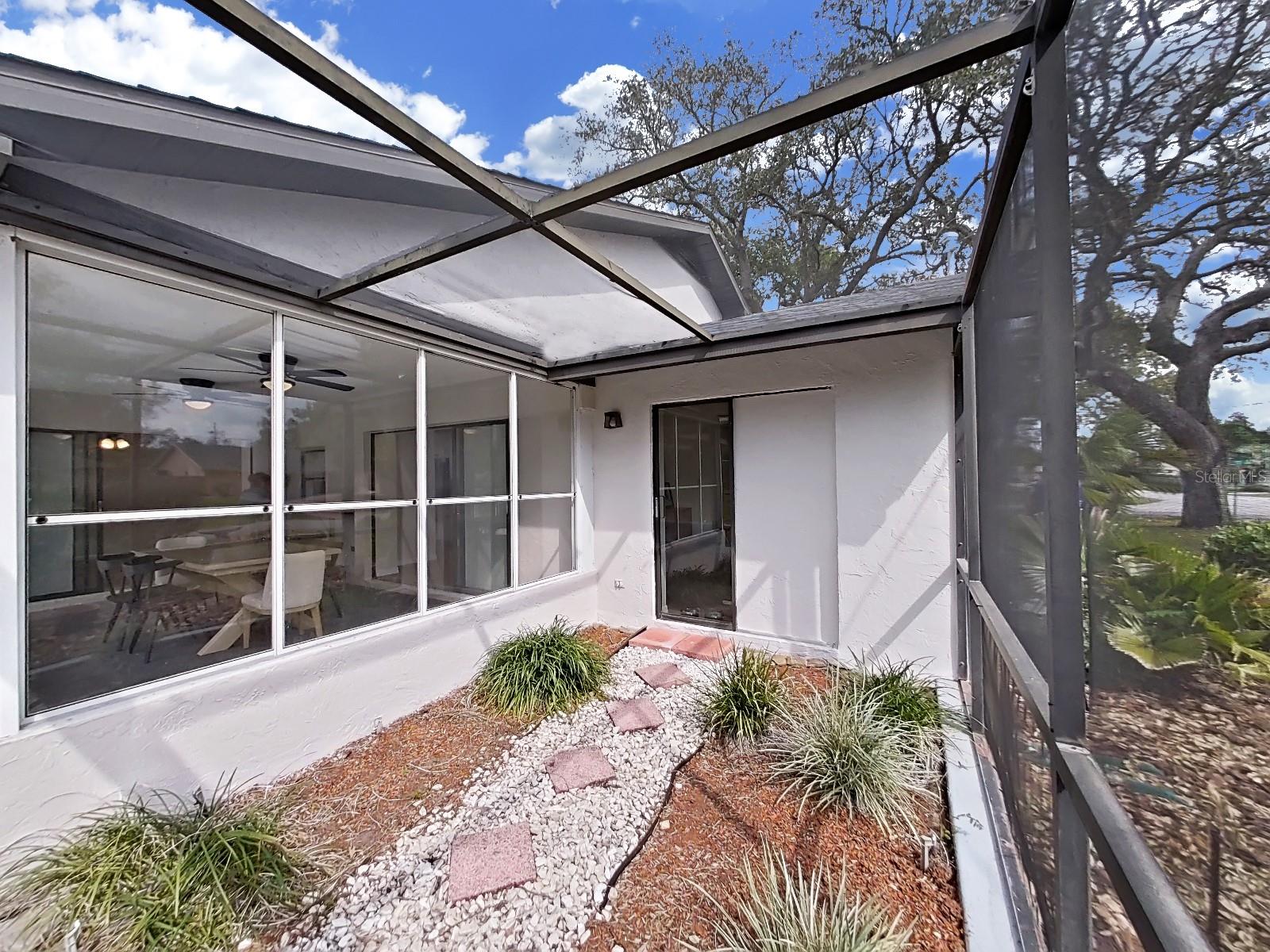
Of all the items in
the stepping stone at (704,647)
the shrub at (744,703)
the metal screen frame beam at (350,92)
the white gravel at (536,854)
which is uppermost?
the metal screen frame beam at (350,92)

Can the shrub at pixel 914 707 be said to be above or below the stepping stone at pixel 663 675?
above

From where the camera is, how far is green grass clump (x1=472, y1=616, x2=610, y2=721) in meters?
4.00

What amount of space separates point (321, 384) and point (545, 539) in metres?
2.76

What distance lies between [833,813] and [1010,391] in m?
2.37

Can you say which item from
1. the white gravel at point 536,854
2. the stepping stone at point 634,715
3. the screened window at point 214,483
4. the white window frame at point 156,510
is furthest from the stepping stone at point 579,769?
the screened window at point 214,483

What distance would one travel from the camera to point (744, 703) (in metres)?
3.59

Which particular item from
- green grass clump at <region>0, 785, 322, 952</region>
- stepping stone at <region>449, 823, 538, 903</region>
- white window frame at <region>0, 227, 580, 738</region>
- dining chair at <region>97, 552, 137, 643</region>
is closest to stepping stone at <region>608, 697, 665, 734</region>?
stepping stone at <region>449, 823, 538, 903</region>

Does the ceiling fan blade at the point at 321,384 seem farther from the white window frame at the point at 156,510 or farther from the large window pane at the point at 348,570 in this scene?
the large window pane at the point at 348,570

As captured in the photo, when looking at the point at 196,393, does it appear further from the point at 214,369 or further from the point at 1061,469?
the point at 1061,469

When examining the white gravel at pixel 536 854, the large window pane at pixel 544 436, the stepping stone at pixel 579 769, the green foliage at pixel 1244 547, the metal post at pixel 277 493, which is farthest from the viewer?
the large window pane at pixel 544 436

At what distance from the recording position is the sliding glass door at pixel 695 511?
18.1ft

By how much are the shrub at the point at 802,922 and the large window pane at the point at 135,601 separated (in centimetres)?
317

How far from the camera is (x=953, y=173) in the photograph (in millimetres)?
11227

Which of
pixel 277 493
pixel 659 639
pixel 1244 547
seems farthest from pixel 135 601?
pixel 1244 547
